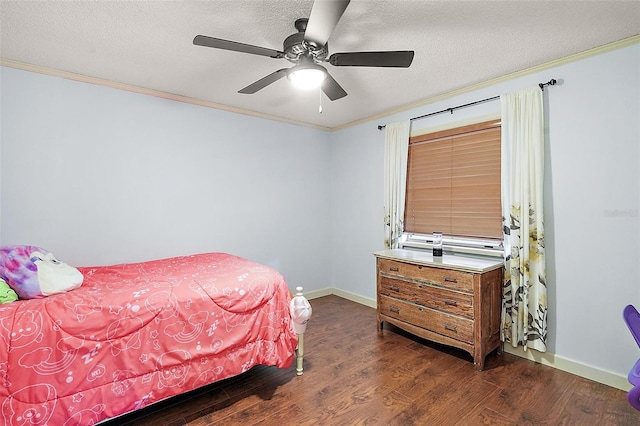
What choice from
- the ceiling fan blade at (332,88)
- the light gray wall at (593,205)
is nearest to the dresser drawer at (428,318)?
the light gray wall at (593,205)

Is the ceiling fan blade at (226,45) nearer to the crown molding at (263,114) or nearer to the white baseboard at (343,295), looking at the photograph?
the crown molding at (263,114)

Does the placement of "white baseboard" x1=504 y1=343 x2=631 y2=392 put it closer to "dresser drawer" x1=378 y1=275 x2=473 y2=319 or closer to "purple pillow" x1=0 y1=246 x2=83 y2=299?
"dresser drawer" x1=378 y1=275 x2=473 y2=319

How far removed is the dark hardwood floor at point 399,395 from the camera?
6.50ft

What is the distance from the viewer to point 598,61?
2.40m

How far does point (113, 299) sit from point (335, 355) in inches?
73.0

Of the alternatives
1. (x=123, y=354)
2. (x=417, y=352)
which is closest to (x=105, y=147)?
(x=123, y=354)

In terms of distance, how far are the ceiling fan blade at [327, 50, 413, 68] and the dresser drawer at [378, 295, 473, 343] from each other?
2.11m

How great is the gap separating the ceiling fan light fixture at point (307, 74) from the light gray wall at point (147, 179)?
6.40 feet

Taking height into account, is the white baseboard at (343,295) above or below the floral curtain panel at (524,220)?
below

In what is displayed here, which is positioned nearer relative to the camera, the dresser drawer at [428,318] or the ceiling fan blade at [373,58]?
the ceiling fan blade at [373,58]

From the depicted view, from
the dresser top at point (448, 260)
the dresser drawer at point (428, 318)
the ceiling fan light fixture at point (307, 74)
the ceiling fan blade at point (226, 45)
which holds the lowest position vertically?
the dresser drawer at point (428, 318)

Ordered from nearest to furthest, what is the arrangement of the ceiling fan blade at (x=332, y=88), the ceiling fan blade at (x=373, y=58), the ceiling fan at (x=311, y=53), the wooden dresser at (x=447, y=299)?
1. the ceiling fan at (x=311, y=53)
2. the ceiling fan blade at (x=373, y=58)
3. the ceiling fan blade at (x=332, y=88)
4. the wooden dresser at (x=447, y=299)

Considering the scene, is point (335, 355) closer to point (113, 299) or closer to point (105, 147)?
point (113, 299)

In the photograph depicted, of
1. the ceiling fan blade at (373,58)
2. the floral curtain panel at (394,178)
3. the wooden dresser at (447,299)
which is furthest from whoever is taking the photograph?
the floral curtain panel at (394,178)
